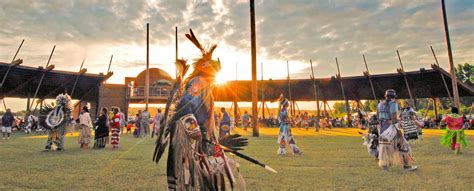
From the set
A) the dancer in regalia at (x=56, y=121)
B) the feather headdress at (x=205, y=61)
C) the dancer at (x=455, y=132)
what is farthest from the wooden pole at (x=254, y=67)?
the feather headdress at (x=205, y=61)

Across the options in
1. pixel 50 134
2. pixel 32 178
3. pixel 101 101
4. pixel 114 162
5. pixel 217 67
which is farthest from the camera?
pixel 101 101

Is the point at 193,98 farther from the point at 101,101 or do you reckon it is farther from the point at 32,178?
the point at 101,101

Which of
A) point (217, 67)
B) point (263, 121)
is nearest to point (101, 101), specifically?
point (263, 121)

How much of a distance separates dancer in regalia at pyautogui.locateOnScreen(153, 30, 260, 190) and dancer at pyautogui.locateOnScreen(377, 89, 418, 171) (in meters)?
5.07

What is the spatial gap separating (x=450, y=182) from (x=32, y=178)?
749 cm

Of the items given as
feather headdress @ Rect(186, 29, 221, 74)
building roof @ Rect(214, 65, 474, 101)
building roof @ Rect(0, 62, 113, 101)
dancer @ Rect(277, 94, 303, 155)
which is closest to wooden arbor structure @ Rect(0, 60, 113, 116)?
building roof @ Rect(0, 62, 113, 101)

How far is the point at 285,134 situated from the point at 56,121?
8169mm

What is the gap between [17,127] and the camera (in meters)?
28.2

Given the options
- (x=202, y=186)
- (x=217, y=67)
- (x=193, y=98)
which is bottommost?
(x=202, y=186)

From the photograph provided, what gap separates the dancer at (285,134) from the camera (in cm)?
977

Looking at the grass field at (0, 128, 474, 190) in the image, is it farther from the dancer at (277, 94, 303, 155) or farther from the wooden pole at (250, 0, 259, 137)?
the wooden pole at (250, 0, 259, 137)

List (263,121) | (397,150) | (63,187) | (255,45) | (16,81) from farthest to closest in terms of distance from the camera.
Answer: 1. (263,121)
2. (16,81)
3. (255,45)
4. (397,150)
5. (63,187)

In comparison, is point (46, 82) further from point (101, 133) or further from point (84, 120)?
point (101, 133)

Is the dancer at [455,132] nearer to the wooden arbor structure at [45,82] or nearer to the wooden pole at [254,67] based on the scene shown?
the wooden pole at [254,67]
